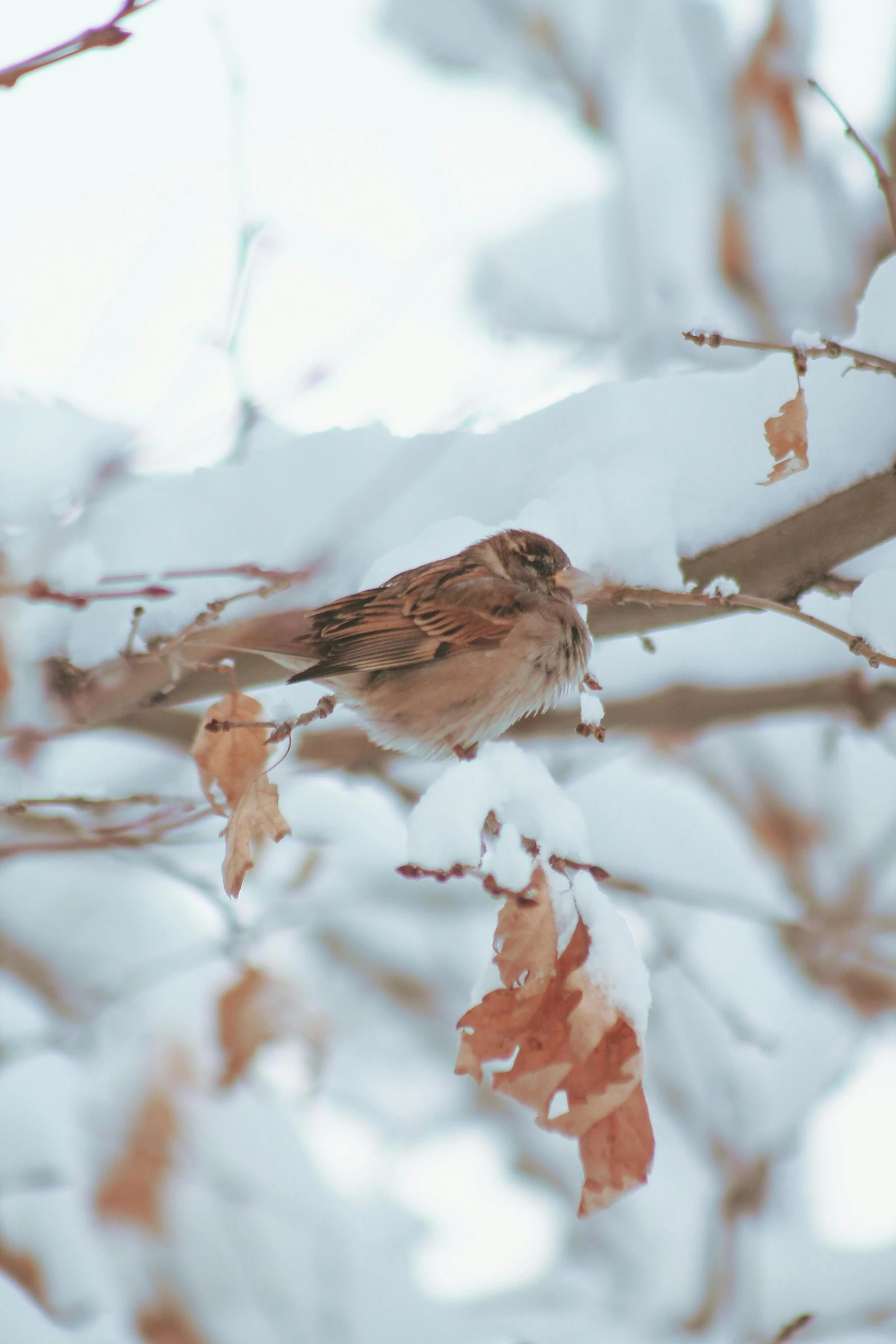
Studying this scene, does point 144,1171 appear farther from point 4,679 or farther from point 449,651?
point 449,651

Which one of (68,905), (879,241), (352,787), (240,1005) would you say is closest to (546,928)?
(352,787)

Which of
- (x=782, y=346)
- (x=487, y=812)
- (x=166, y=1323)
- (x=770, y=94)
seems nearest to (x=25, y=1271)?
(x=166, y=1323)

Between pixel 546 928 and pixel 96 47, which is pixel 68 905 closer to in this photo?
pixel 546 928

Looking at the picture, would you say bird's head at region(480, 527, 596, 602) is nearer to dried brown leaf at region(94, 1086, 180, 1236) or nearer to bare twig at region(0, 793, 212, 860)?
bare twig at region(0, 793, 212, 860)

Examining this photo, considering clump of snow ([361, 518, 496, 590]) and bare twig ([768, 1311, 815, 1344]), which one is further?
clump of snow ([361, 518, 496, 590])

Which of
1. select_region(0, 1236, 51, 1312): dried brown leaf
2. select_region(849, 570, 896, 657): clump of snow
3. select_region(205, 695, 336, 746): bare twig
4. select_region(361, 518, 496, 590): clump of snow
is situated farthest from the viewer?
select_region(0, 1236, 51, 1312): dried brown leaf

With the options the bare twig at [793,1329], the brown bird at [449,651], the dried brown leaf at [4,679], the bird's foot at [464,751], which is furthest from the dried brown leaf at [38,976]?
the bare twig at [793,1329]

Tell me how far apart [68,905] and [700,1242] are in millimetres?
4107

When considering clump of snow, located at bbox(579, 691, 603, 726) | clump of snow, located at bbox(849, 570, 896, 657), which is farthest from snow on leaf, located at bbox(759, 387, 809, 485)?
clump of snow, located at bbox(579, 691, 603, 726)

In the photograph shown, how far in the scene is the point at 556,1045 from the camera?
6.26ft

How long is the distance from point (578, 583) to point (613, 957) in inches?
43.3

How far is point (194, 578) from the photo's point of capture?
3.08 m

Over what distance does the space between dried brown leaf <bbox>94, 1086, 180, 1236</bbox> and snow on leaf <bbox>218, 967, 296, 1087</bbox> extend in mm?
400

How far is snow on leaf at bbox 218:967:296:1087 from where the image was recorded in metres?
5.48
